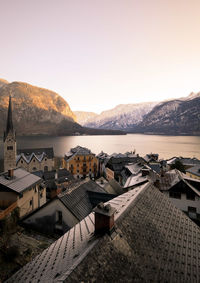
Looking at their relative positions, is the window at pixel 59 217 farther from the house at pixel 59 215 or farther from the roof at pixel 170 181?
the roof at pixel 170 181

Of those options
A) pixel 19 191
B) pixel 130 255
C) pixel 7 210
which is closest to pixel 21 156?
pixel 19 191

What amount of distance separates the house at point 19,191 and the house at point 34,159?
51840mm

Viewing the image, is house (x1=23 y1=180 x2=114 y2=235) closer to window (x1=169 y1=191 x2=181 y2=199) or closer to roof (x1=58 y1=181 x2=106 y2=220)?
roof (x1=58 y1=181 x2=106 y2=220)

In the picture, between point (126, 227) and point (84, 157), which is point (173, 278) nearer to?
point (126, 227)

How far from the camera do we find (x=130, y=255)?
733 centimetres

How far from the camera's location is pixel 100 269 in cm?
606

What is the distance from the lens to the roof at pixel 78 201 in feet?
52.3

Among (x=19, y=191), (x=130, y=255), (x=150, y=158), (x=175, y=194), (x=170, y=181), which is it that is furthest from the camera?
(x=150, y=158)

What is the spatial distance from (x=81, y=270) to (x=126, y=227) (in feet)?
11.9

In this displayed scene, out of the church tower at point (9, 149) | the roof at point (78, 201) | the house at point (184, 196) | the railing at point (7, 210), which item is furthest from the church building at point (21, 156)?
the house at point (184, 196)

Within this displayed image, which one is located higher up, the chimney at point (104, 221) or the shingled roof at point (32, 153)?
the chimney at point (104, 221)

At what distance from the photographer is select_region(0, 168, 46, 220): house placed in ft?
68.4

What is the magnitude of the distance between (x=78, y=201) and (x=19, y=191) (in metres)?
8.48

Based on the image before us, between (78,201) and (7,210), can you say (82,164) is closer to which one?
(7,210)
